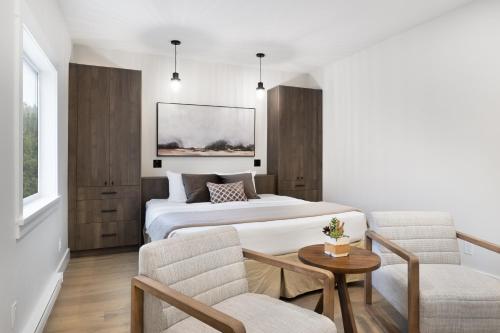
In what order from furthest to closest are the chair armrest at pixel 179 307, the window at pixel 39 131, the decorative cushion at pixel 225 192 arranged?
the decorative cushion at pixel 225 192 < the window at pixel 39 131 < the chair armrest at pixel 179 307

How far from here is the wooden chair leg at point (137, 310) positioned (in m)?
1.50

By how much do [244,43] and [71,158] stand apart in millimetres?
2555

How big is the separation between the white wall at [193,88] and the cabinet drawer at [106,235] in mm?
854

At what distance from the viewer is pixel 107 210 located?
161 inches

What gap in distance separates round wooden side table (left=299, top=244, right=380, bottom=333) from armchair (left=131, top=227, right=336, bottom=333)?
293 millimetres

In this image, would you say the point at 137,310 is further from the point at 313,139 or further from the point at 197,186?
the point at 313,139

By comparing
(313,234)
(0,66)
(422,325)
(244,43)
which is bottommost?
(422,325)

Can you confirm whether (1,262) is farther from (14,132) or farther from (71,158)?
(71,158)

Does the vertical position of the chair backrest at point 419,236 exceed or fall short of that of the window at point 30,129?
it falls short

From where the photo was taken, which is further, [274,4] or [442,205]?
[442,205]

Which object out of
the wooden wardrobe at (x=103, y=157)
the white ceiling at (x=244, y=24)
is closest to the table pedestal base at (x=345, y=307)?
the white ceiling at (x=244, y=24)

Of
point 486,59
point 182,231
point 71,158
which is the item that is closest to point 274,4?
point 486,59

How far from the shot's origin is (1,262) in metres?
1.62

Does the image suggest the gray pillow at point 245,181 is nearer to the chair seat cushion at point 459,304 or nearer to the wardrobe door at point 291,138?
the wardrobe door at point 291,138
